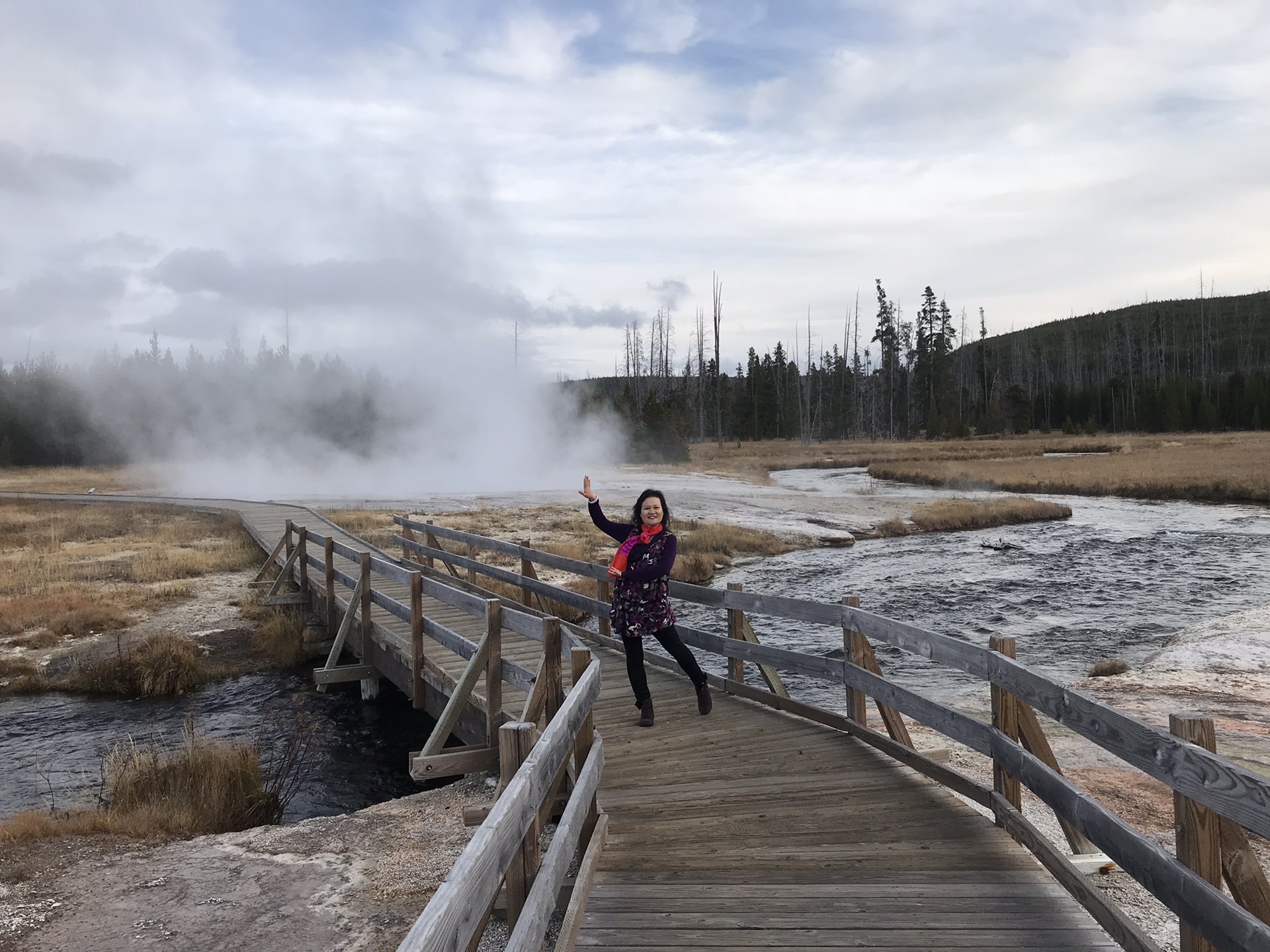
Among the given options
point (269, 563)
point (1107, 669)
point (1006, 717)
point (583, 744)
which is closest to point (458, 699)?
point (583, 744)

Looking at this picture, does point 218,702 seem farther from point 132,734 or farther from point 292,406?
point 292,406

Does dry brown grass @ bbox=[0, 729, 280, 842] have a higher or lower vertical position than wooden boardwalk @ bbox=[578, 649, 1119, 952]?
lower

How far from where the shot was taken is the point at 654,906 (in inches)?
153

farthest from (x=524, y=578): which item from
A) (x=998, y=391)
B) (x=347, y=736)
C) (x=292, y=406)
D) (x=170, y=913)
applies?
(x=998, y=391)

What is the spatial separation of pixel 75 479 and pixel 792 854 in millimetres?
61899

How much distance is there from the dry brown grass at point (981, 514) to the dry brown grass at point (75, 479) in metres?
38.4

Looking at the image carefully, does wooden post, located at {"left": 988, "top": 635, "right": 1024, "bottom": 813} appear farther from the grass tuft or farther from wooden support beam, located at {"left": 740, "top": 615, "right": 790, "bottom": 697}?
the grass tuft

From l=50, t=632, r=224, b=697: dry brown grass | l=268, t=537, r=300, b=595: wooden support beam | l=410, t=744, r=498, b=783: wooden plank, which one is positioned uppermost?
l=268, t=537, r=300, b=595: wooden support beam

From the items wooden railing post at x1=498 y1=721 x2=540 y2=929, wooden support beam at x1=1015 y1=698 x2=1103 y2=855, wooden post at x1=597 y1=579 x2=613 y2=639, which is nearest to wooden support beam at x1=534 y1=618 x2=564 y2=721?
wooden railing post at x1=498 y1=721 x2=540 y2=929

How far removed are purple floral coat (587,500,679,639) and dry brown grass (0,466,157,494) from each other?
1798 inches

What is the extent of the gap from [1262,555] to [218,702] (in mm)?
22793

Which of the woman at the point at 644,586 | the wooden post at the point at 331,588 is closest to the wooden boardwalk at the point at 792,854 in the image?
the woman at the point at 644,586

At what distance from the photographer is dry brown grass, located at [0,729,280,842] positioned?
6.79 meters

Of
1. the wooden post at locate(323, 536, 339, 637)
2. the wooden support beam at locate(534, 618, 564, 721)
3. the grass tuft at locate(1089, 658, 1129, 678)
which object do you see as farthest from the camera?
the wooden post at locate(323, 536, 339, 637)
